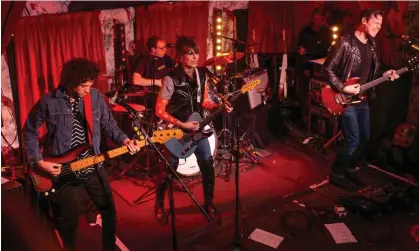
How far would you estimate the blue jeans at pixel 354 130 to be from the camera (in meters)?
5.90

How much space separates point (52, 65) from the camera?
693 cm

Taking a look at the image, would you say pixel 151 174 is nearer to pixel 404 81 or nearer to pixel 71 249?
pixel 71 249

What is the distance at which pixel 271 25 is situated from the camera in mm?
9430

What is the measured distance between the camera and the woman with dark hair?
4.87m

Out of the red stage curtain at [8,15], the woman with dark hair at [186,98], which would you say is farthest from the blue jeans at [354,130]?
the red stage curtain at [8,15]

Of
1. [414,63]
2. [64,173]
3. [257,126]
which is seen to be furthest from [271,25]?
[64,173]

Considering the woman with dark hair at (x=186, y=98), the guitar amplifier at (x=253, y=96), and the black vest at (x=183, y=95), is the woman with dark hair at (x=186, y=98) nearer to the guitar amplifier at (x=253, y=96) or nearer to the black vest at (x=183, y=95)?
the black vest at (x=183, y=95)

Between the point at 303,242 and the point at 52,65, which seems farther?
the point at 52,65

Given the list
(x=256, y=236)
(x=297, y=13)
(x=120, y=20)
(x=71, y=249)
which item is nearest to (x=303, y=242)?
(x=256, y=236)

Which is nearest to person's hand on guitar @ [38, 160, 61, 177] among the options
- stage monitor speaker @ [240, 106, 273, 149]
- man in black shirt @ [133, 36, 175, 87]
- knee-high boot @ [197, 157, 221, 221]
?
knee-high boot @ [197, 157, 221, 221]

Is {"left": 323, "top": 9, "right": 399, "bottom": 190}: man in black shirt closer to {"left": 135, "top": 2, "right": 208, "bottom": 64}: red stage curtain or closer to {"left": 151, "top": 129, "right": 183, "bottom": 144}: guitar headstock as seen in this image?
{"left": 151, "top": 129, "right": 183, "bottom": 144}: guitar headstock

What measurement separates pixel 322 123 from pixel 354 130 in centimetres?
234

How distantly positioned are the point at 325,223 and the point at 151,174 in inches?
113

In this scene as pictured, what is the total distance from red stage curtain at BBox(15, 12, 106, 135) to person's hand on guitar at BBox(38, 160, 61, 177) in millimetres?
3231
